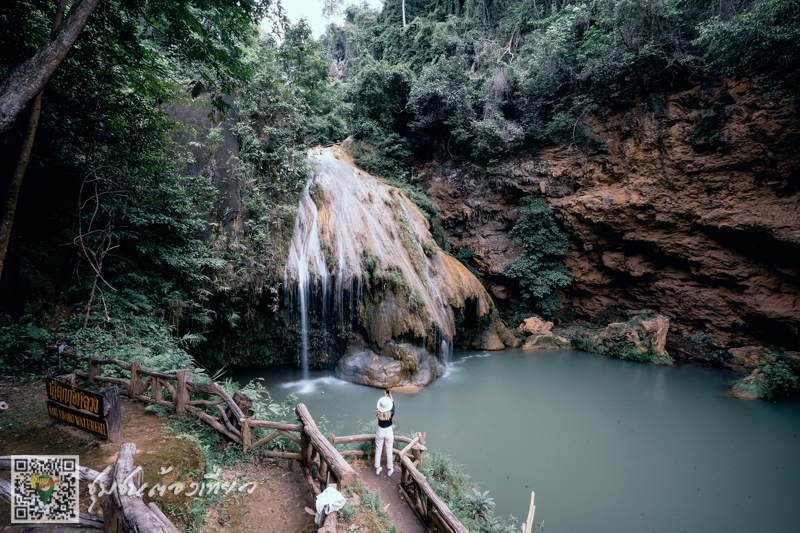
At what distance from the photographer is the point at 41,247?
20.2 ft

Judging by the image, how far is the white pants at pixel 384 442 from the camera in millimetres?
4918

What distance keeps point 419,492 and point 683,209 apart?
1311 cm

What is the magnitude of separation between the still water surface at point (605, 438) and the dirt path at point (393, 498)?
182cm

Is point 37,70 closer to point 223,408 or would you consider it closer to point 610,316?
point 223,408

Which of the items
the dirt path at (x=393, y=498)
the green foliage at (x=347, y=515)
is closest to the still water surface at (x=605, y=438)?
the dirt path at (x=393, y=498)

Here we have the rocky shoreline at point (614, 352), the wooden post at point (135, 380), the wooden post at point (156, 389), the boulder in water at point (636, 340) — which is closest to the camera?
the wooden post at point (156, 389)

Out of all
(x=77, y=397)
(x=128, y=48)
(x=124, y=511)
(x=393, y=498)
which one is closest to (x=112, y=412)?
(x=77, y=397)

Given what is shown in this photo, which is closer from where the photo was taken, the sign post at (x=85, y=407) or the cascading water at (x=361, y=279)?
the sign post at (x=85, y=407)

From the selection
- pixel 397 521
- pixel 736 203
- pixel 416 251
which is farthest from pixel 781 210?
pixel 397 521

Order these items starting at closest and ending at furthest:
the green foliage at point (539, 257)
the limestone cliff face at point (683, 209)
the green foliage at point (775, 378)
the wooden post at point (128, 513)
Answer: the wooden post at point (128, 513)
the green foliage at point (775, 378)
the limestone cliff face at point (683, 209)
the green foliage at point (539, 257)

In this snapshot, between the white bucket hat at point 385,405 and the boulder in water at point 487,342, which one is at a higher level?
the white bucket hat at point 385,405

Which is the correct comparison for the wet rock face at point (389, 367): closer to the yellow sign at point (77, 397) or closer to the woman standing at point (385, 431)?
the woman standing at point (385, 431)

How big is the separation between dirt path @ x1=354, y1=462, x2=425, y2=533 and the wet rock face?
404cm

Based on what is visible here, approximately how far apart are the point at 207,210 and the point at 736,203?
15970 millimetres
